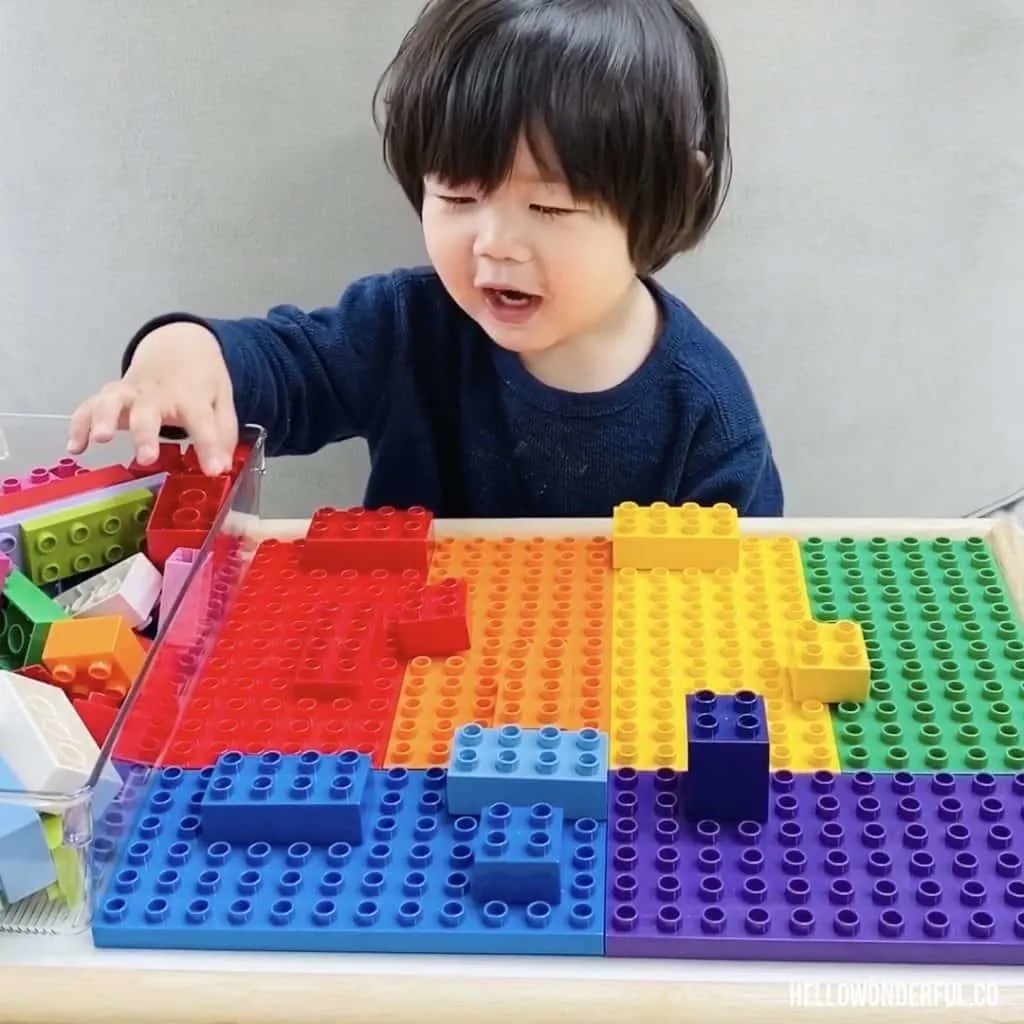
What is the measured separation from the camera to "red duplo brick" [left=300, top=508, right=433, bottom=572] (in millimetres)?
751

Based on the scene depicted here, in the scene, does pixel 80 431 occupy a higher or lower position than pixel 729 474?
higher

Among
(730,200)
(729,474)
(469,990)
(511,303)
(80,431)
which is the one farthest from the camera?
(730,200)

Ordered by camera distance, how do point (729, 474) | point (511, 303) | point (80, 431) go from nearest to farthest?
point (80, 431)
point (511, 303)
point (729, 474)

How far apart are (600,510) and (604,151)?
0.29m

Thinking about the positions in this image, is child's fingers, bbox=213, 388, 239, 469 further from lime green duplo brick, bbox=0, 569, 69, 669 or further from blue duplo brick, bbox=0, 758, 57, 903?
blue duplo brick, bbox=0, 758, 57, 903

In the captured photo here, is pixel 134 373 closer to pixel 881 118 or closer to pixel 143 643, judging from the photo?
pixel 143 643

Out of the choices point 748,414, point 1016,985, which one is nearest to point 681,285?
point 748,414

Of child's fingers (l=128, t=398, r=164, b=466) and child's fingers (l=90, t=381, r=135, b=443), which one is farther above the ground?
child's fingers (l=90, t=381, r=135, b=443)

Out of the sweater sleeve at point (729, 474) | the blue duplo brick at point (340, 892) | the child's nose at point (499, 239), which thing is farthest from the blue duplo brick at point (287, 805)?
the sweater sleeve at point (729, 474)

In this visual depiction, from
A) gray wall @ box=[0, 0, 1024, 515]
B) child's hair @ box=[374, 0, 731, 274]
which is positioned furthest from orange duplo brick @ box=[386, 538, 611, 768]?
gray wall @ box=[0, 0, 1024, 515]

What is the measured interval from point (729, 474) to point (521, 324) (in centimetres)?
20

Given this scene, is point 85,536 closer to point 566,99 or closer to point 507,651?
point 507,651

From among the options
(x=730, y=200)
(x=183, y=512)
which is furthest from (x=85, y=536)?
(x=730, y=200)

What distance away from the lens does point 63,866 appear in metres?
0.51
